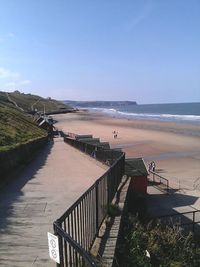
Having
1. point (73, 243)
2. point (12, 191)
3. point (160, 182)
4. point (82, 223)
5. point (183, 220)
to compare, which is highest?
point (73, 243)

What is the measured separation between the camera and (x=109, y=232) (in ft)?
21.5

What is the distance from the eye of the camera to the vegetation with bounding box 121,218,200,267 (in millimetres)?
5891

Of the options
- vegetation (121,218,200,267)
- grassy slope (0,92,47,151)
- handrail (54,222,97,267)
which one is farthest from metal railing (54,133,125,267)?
grassy slope (0,92,47,151)

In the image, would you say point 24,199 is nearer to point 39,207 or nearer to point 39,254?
point 39,207

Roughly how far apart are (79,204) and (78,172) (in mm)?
9968

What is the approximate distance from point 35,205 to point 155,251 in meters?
3.89

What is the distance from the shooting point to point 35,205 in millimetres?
9422

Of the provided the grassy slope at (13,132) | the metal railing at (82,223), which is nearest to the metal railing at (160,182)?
the grassy slope at (13,132)

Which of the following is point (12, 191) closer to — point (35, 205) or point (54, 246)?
point (35, 205)

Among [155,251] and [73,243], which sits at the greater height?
[73,243]

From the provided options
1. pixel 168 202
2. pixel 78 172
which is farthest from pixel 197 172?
pixel 78 172

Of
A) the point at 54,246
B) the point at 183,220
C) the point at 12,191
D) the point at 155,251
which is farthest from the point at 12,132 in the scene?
the point at 54,246

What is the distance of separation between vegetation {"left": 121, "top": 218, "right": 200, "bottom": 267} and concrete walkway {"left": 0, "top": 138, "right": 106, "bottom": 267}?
132 cm

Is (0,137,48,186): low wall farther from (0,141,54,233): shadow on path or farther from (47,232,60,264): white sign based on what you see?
(47,232,60,264): white sign
